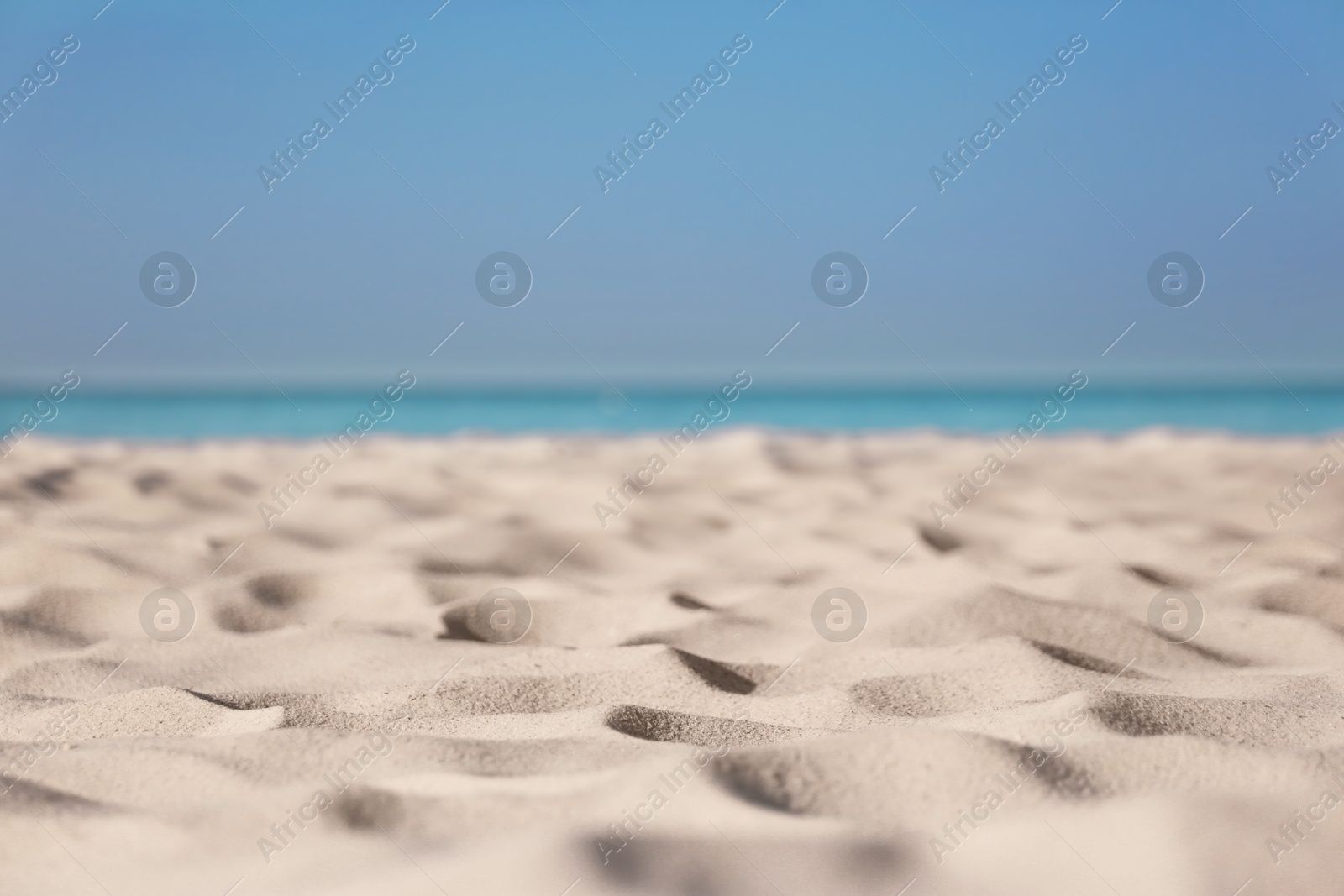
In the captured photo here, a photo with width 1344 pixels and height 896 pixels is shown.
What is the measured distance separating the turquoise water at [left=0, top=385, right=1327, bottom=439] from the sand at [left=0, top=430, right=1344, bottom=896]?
9.75 meters

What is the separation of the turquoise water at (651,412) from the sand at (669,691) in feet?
32.0

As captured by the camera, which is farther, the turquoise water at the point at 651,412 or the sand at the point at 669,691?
the turquoise water at the point at 651,412

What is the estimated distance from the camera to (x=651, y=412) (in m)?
19.1

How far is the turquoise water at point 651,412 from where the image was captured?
1477 centimetres

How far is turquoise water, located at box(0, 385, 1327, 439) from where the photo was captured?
581 inches

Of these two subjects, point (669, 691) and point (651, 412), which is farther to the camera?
point (651, 412)

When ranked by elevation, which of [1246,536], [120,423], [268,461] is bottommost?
[120,423]

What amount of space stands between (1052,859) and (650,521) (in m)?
1.96

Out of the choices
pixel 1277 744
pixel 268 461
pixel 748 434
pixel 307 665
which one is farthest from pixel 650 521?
pixel 748 434

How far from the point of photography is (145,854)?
39.2 inches

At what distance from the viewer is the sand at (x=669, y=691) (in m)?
0.98

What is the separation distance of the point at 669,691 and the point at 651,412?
1750cm

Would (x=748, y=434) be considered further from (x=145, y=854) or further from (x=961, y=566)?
(x=145, y=854)

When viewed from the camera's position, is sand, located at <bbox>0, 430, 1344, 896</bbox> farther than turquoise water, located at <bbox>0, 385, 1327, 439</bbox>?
No
